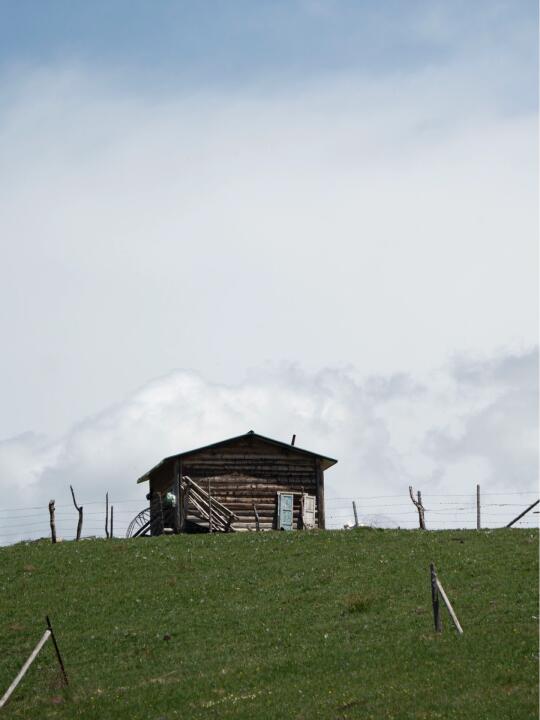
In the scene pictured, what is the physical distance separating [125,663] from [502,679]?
12.8 m

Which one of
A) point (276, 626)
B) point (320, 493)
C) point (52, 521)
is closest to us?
point (276, 626)

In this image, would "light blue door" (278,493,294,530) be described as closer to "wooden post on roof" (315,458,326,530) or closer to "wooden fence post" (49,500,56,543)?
"wooden post on roof" (315,458,326,530)

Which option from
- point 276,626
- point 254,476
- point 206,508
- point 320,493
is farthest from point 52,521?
point 276,626

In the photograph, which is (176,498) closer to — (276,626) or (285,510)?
(285,510)

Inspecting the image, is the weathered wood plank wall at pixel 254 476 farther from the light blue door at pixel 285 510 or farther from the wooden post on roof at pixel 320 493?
the light blue door at pixel 285 510

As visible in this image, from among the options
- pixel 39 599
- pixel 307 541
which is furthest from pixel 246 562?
pixel 39 599

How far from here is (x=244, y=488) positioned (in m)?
63.1

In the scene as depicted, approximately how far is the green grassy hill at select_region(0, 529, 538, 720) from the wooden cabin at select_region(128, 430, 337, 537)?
6.07 meters

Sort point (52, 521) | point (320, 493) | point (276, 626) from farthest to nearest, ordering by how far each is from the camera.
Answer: point (320, 493) < point (52, 521) < point (276, 626)

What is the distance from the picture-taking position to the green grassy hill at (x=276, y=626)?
2886 cm

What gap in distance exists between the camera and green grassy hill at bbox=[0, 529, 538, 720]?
28859mm

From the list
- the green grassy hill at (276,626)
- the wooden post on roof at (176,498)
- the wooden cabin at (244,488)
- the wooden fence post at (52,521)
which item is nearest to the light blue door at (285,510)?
the wooden cabin at (244,488)

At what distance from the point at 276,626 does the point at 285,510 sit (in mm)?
24890

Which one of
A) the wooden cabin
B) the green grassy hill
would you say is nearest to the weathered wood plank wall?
the wooden cabin
